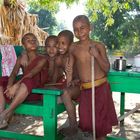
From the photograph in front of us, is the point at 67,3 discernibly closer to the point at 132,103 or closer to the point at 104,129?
the point at 132,103

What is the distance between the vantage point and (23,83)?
3.36m

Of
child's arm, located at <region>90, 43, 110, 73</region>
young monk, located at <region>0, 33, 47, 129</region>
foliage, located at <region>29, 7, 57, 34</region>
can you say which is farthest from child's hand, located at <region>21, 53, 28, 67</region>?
foliage, located at <region>29, 7, 57, 34</region>

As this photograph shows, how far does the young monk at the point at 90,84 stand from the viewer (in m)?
3.23

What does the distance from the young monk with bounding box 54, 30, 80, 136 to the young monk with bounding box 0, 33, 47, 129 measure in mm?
293

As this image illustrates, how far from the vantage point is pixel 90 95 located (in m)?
3.29

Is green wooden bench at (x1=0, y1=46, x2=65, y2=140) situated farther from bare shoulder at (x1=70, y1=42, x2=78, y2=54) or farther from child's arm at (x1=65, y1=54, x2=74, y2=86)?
bare shoulder at (x1=70, y1=42, x2=78, y2=54)

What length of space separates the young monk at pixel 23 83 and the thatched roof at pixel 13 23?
252cm

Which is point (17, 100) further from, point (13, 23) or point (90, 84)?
point (13, 23)

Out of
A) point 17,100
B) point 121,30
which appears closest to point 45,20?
point 121,30

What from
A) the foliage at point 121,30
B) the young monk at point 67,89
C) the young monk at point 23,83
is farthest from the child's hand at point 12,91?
the foliage at point 121,30

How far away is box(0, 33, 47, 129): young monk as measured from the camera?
130 inches

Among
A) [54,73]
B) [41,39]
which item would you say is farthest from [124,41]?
[54,73]

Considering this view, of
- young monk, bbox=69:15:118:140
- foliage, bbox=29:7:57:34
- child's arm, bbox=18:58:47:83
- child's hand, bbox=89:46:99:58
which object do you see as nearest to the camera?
child's hand, bbox=89:46:99:58

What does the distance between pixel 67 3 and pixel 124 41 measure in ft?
96.5
